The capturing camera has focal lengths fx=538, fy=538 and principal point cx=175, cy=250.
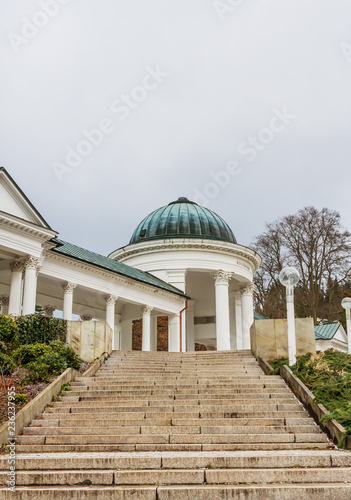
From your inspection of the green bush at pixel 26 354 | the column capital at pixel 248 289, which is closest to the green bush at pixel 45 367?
the green bush at pixel 26 354

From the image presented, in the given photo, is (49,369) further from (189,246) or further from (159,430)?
(189,246)

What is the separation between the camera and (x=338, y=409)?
11.1 metres

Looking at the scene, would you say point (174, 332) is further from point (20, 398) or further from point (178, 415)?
point (178, 415)

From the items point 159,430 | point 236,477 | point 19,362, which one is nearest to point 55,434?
point 159,430

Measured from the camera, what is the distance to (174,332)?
121ft

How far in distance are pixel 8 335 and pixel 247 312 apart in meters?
26.4

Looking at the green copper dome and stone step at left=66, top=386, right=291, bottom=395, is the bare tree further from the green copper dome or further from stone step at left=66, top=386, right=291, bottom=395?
stone step at left=66, top=386, right=291, bottom=395

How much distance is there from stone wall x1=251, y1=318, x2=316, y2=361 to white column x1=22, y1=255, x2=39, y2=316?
35.3 feet

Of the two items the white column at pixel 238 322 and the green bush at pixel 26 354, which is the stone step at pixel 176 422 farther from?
the white column at pixel 238 322

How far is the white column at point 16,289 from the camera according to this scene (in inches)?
980

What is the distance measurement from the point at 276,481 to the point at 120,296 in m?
24.7

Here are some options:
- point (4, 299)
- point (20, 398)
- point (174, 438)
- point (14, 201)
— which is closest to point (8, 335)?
point (20, 398)

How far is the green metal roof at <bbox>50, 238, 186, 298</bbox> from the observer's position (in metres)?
29.0

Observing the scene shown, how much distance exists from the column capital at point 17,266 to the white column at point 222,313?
16839mm
